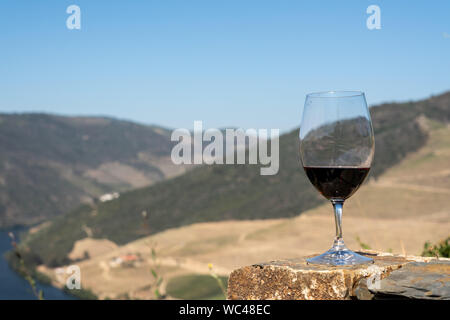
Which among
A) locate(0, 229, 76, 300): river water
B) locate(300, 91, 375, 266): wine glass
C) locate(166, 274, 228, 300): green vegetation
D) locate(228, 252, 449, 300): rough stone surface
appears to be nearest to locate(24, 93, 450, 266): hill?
locate(0, 229, 76, 300): river water

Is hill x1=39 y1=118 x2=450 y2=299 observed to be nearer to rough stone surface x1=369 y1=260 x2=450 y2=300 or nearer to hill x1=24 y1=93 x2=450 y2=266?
hill x1=24 y1=93 x2=450 y2=266

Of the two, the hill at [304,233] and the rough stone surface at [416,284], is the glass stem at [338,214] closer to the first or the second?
the rough stone surface at [416,284]

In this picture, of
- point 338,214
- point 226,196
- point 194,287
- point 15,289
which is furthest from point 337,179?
point 15,289

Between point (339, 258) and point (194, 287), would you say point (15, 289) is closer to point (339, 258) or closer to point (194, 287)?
point (194, 287)

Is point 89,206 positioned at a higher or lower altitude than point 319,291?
lower

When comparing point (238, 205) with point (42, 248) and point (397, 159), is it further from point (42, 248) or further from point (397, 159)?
point (42, 248)
